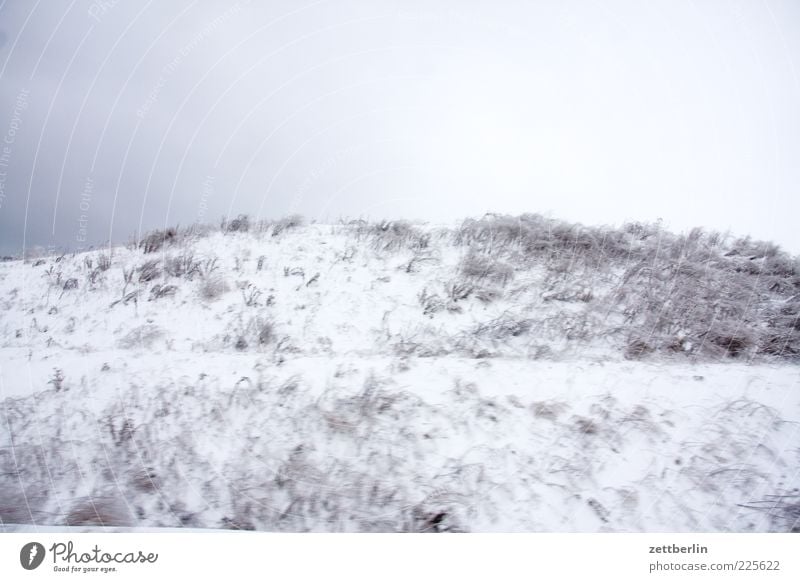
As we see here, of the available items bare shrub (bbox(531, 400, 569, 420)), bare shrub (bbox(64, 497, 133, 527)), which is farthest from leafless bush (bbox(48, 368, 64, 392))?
bare shrub (bbox(531, 400, 569, 420))

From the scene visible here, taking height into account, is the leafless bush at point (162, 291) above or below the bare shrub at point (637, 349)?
above

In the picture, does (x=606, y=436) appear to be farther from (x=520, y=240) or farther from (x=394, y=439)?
(x=520, y=240)

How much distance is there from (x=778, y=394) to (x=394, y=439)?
13.5ft

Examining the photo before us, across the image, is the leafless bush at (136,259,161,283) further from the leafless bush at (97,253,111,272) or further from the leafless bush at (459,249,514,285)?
the leafless bush at (459,249,514,285)

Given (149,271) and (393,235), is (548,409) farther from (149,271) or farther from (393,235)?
(149,271)

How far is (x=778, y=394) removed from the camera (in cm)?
410

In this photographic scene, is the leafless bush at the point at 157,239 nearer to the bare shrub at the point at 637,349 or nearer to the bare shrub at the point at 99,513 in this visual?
the bare shrub at the point at 99,513

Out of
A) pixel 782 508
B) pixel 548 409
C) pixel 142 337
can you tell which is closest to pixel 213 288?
pixel 142 337
